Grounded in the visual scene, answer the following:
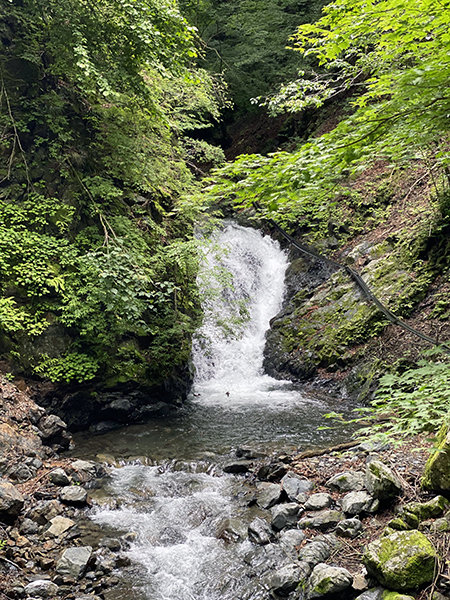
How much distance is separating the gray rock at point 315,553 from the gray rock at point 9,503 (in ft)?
9.09

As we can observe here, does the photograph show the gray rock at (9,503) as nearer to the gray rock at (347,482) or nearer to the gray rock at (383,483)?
the gray rock at (347,482)

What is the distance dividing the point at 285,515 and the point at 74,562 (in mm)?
2025

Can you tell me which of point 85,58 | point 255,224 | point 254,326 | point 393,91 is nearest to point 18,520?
point 393,91

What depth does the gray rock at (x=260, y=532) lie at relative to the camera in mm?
3967

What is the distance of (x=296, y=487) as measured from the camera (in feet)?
15.1

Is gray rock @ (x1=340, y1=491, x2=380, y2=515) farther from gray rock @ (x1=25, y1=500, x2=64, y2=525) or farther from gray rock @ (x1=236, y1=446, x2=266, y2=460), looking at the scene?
gray rock @ (x1=25, y1=500, x2=64, y2=525)

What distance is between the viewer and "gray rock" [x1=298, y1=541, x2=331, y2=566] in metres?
3.37

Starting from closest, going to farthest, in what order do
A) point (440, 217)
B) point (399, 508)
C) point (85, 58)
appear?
point (399, 508)
point (85, 58)
point (440, 217)

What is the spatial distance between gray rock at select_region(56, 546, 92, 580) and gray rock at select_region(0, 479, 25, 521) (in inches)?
27.7

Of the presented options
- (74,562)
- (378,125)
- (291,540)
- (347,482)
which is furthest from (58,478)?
(378,125)

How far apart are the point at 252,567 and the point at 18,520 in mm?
2372

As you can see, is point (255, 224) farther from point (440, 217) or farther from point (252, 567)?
point (252, 567)

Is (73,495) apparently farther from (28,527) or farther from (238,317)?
(238,317)

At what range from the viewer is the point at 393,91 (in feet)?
10.2
